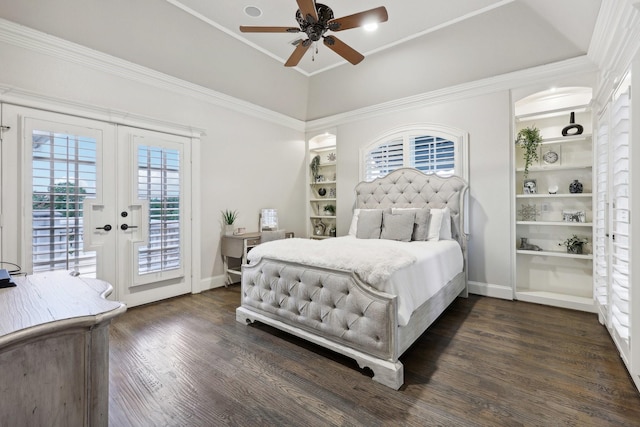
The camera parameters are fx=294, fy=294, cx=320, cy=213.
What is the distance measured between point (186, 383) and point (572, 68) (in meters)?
5.09

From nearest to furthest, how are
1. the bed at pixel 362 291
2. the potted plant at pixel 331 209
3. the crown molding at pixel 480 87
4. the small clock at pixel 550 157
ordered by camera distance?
the bed at pixel 362 291
the crown molding at pixel 480 87
the small clock at pixel 550 157
the potted plant at pixel 331 209

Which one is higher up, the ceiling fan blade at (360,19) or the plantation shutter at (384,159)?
the ceiling fan blade at (360,19)

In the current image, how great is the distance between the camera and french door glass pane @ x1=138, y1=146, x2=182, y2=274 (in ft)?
12.1

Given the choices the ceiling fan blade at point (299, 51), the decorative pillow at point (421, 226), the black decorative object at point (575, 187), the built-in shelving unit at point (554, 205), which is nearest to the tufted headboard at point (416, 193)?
→ the decorative pillow at point (421, 226)

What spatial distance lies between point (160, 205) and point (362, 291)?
2.98 metres

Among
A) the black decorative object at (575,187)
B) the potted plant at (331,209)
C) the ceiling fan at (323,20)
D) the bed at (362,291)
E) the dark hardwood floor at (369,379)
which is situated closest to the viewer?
the dark hardwood floor at (369,379)

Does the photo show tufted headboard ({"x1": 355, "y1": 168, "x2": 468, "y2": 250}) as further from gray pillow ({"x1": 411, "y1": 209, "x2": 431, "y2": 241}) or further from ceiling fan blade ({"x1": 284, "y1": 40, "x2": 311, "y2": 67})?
ceiling fan blade ({"x1": 284, "y1": 40, "x2": 311, "y2": 67})

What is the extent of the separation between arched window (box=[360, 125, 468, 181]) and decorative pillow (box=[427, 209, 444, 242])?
836 millimetres

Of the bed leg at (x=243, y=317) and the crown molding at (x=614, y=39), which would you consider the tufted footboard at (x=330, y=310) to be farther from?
the crown molding at (x=614, y=39)

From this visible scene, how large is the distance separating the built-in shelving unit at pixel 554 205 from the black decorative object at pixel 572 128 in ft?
0.11

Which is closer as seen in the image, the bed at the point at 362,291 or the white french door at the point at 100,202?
the bed at the point at 362,291

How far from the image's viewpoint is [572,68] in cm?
348

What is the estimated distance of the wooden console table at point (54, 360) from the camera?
0.95 meters

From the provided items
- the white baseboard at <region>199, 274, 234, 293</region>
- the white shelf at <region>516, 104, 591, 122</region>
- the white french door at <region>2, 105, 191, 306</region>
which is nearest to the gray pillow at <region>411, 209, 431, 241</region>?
the white shelf at <region>516, 104, 591, 122</region>
